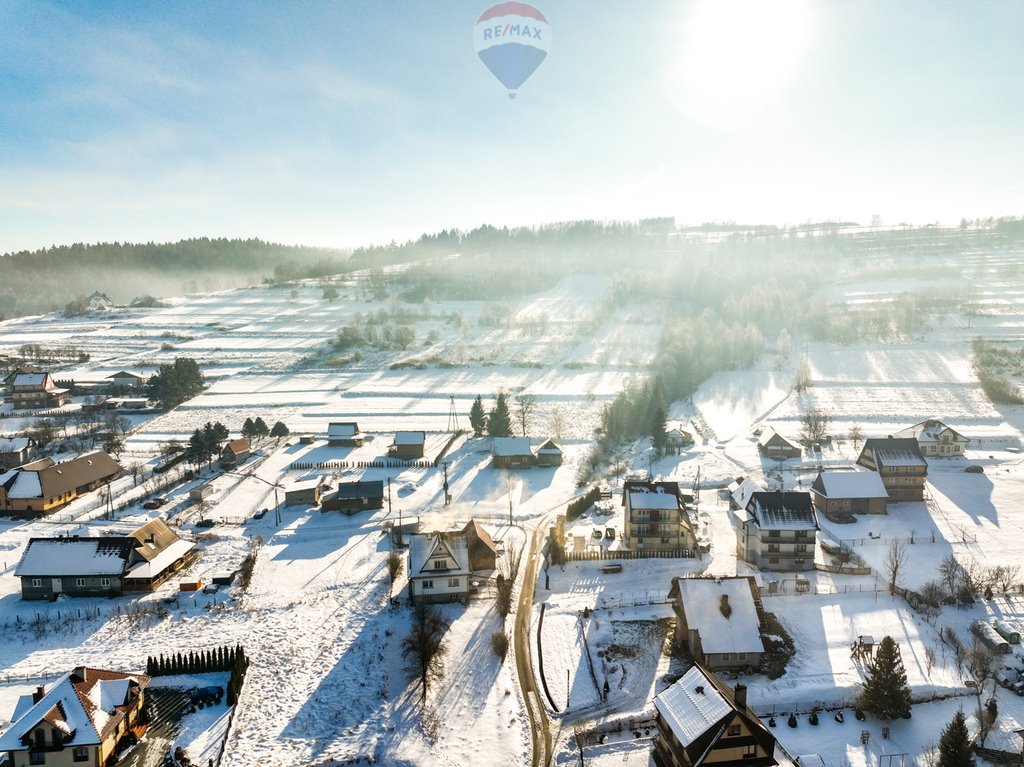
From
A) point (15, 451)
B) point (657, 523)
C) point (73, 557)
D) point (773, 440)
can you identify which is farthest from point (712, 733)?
point (15, 451)

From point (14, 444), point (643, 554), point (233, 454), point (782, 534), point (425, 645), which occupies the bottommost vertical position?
point (643, 554)

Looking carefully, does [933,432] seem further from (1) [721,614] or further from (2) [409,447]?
(2) [409,447]

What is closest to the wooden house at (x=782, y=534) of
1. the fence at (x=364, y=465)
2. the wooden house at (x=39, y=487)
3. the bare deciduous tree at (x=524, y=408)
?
the fence at (x=364, y=465)

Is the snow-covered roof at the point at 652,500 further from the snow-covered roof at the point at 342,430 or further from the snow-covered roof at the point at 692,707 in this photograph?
the snow-covered roof at the point at 342,430

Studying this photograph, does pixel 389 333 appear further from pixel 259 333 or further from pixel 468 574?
pixel 468 574

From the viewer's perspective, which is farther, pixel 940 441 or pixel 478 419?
pixel 478 419
